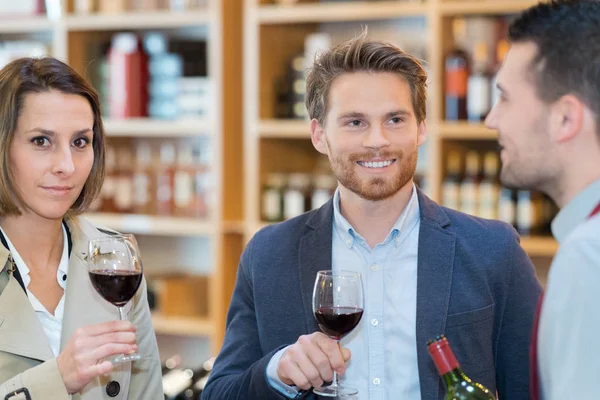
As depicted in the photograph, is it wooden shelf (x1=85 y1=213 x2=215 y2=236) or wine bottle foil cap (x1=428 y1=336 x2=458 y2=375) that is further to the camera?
wooden shelf (x1=85 y1=213 x2=215 y2=236)

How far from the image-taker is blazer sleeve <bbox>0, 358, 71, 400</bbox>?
1.64 m

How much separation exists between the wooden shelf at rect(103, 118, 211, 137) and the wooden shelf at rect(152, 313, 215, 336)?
866 millimetres

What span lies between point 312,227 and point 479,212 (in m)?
1.56

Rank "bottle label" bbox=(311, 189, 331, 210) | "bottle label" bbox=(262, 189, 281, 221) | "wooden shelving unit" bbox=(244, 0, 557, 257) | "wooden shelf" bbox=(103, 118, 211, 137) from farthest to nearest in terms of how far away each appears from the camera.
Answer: "wooden shelf" bbox=(103, 118, 211, 137)
"bottle label" bbox=(262, 189, 281, 221)
"bottle label" bbox=(311, 189, 331, 210)
"wooden shelving unit" bbox=(244, 0, 557, 257)

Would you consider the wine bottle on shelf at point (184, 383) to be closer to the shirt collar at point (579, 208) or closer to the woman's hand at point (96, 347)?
the woman's hand at point (96, 347)

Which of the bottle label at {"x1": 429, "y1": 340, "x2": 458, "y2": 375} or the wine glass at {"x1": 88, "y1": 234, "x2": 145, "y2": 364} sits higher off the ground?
the wine glass at {"x1": 88, "y1": 234, "x2": 145, "y2": 364}

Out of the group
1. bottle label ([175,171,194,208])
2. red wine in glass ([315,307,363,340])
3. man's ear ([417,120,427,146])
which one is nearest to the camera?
red wine in glass ([315,307,363,340])

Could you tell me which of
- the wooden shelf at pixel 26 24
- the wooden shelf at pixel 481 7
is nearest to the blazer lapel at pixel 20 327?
the wooden shelf at pixel 481 7

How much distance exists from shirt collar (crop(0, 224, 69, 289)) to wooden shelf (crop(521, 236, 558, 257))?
6.32 ft

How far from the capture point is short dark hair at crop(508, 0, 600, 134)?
1.26 meters

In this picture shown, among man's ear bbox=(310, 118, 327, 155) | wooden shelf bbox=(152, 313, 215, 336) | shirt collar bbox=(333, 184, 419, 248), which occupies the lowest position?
wooden shelf bbox=(152, 313, 215, 336)

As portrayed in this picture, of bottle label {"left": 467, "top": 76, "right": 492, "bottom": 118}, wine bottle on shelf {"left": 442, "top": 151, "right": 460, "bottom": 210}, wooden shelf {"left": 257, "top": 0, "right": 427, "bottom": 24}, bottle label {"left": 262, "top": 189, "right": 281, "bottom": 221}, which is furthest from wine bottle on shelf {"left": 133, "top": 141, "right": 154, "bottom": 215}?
bottle label {"left": 467, "top": 76, "right": 492, "bottom": 118}

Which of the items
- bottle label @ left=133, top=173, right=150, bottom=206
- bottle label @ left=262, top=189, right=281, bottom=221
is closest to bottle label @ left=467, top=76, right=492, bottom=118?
bottle label @ left=262, top=189, right=281, bottom=221

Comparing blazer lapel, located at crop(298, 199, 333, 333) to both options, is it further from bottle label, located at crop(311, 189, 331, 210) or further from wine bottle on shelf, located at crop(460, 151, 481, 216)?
bottle label, located at crop(311, 189, 331, 210)
